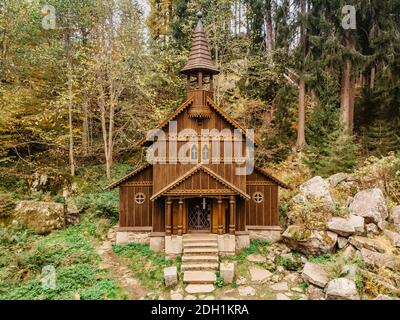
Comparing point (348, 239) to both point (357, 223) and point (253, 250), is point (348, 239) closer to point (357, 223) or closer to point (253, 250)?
point (357, 223)

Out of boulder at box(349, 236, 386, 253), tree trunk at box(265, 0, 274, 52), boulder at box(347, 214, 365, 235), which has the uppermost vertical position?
tree trunk at box(265, 0, 274, 52)

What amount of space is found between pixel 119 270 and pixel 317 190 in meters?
9.86

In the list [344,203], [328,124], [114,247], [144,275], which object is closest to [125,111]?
[114,247]

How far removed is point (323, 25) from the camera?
17531 mm

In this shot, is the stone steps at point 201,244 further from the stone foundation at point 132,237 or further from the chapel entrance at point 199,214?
the stone foundation at point 132,237

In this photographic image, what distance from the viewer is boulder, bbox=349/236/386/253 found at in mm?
10883

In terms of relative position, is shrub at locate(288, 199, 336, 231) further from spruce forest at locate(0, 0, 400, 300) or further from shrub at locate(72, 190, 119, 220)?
shrub at locate(72, 190, 119, 220)

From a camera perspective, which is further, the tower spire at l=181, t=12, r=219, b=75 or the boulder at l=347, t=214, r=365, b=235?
the tower spire at l=181, t=12, r=219, b=75

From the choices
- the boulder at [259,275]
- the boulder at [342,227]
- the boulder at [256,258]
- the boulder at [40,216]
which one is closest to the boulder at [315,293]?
the boulder at [259,275]

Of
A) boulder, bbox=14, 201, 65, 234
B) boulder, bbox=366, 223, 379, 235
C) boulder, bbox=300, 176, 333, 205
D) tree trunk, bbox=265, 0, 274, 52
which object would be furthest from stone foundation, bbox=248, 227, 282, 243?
tree trunk, bbox=265, 0, 274, 52

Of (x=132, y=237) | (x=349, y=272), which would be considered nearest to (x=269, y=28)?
(x=132, y=237)

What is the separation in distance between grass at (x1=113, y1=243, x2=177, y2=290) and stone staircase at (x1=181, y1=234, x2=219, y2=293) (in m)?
0.72

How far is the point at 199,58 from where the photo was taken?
13.3 metres

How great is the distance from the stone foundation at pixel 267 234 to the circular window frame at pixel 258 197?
4.42ft
